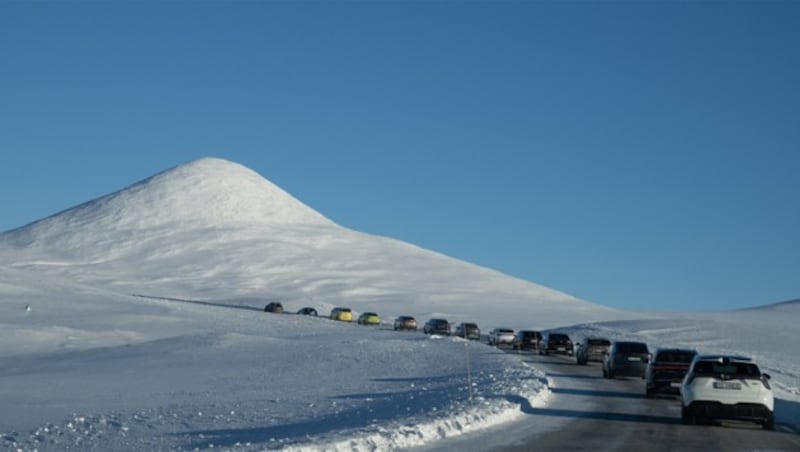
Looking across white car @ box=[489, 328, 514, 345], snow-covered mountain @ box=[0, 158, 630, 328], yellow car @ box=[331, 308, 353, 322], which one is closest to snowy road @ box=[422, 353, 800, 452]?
white car @ box=[489, 328, 514, 345]

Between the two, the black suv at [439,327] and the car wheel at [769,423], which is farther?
the black suv at [439,327]

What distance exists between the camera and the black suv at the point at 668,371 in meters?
29.4

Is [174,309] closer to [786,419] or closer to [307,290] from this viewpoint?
[786,419]

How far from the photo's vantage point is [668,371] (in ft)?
97.2

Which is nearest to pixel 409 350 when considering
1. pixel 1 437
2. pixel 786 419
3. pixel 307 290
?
pixel 786 419

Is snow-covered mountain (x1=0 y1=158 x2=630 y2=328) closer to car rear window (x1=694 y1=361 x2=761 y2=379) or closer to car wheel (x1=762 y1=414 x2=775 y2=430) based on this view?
car rear window (x1=694 y1=361 x2=761 y2=379)

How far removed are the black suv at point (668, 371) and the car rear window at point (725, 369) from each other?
21.2 ft

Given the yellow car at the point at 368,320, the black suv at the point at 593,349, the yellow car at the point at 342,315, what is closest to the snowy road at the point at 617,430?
the black suv at the point at 593,349

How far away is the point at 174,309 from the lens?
3123 inches

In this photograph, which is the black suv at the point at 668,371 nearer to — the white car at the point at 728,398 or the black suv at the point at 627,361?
the white car at the point at 728,398

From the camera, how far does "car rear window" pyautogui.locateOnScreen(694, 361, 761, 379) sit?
22469 millimetres

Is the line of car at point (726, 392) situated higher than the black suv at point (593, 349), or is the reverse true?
the black suv at point (593, 349)

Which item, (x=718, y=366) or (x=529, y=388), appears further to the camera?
(x=529, y=388)

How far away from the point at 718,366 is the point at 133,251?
6777 inches
